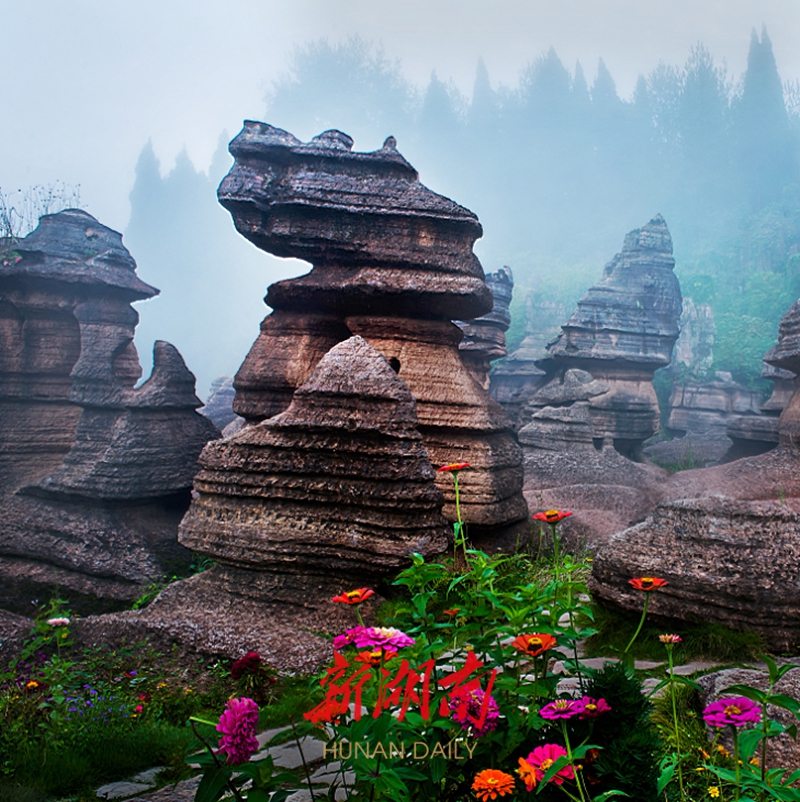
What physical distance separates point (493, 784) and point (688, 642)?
2647 millimetres

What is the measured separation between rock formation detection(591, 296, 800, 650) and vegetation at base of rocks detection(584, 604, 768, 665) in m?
0.07

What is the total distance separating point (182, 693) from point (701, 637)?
10.2ft

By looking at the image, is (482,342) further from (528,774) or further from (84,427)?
(528,774)

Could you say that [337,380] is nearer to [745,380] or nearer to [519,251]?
[745,380]

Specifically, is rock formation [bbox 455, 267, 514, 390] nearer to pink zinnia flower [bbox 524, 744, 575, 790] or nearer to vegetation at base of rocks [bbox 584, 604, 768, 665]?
vegetation at base of rocks [bbox 584, 604, 768, 665]

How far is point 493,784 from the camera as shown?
1.56 metres

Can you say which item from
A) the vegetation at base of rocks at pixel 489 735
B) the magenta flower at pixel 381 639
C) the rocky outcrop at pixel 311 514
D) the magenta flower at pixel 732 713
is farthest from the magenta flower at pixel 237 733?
the rocky outcrop at pixel 311 514

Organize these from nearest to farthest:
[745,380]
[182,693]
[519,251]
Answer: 1. [182,693]
2. [745,380]
3. [519,251]

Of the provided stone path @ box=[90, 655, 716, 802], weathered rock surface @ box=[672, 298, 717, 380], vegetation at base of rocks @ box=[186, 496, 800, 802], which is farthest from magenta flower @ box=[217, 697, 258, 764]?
weathered rock surface @ box=[672, 298, 717, 380]

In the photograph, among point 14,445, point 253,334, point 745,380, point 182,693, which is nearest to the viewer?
point 182,693

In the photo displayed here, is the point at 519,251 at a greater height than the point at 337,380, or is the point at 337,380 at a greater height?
the point at 519,251

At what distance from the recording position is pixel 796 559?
3.77 metres

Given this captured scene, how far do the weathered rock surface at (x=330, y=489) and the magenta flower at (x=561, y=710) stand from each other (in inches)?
126

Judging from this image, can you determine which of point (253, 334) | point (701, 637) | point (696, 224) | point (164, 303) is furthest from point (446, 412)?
point (164, 303)
